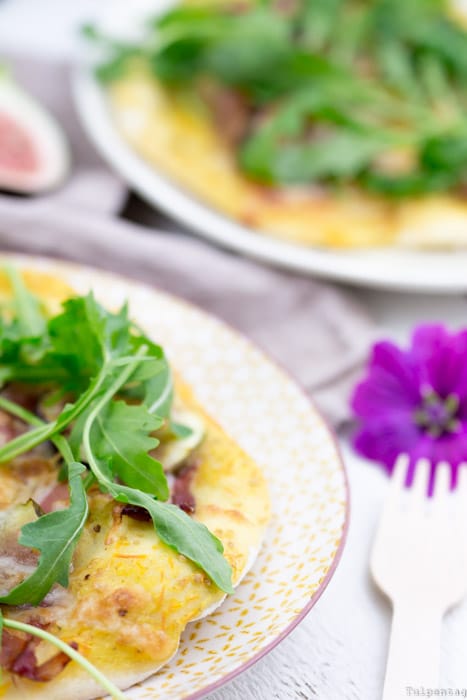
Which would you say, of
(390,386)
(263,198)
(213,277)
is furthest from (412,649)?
(263,198)

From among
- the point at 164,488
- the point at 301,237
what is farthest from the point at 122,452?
the point at 301,237

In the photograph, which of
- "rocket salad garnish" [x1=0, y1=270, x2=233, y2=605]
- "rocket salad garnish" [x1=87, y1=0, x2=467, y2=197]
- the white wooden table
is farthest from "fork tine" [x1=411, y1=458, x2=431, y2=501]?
"rocket salad garnish" [x1=87, y1=0, x2=467, y2=197]

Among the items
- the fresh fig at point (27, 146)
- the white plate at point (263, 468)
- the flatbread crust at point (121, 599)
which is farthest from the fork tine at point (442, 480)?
the fresh fig at point (27, 146)

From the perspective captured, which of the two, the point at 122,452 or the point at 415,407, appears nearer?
the point at 122,452

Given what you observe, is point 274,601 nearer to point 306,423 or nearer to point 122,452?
point 122,452

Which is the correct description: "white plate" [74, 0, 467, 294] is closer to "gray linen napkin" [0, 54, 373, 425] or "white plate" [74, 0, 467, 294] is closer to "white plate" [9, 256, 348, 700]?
"gray linen napkin" [0, 54, 373, 425]

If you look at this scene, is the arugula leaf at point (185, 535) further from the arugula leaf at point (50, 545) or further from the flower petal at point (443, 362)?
the flower petal at point (443, 362)

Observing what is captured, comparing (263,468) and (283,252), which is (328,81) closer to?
(283,252)
